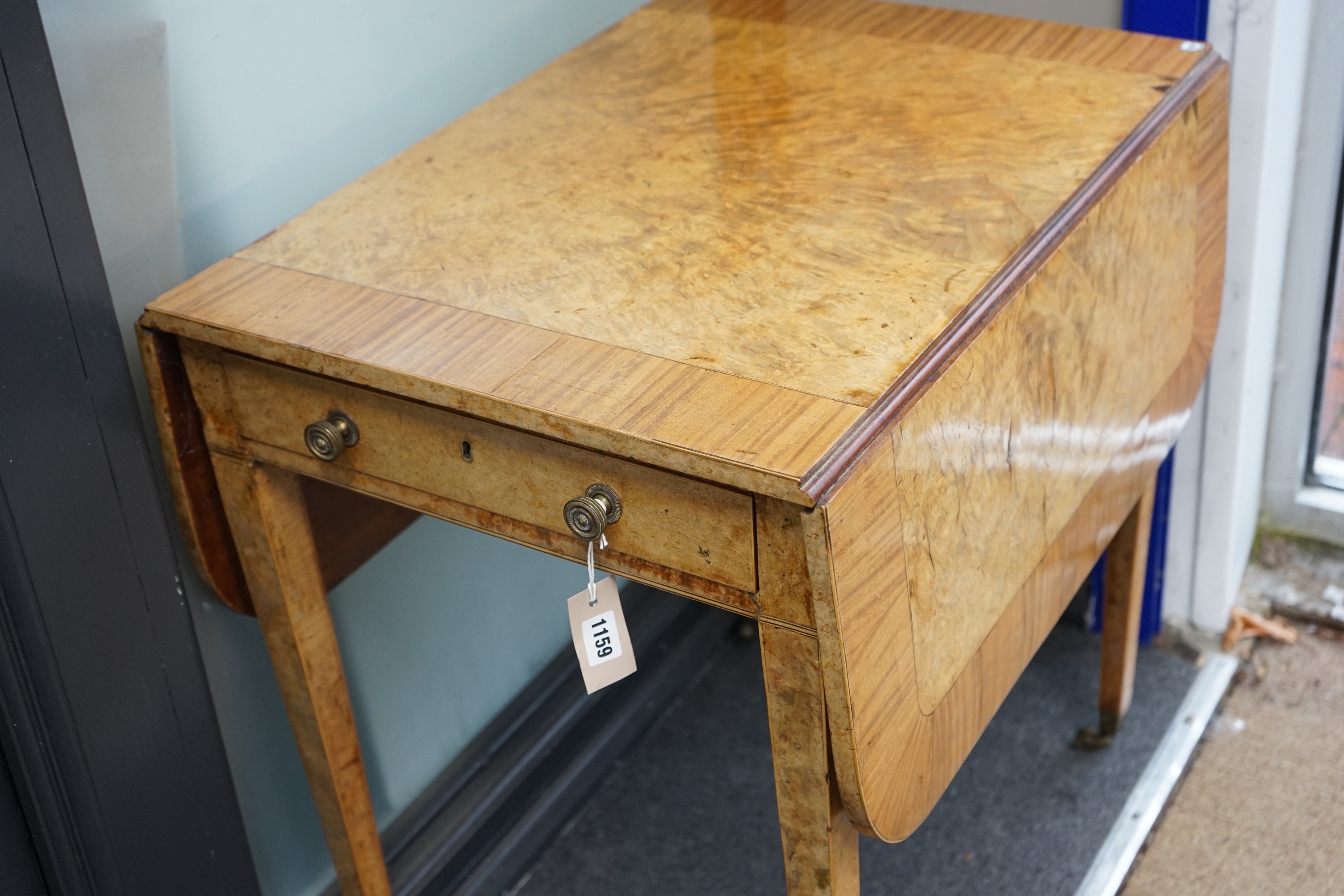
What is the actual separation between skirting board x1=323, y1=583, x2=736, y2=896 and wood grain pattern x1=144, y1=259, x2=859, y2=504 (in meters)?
0.72

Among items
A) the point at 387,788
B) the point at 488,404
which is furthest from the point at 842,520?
the point at 387,788

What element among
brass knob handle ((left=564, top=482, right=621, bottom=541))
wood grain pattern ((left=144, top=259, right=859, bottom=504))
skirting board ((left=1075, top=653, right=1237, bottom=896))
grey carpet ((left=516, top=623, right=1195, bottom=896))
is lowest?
grey carpet ((left=516, top=623, right=1195, bottom=896))

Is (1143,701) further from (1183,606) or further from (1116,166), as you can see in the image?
(1116,166)

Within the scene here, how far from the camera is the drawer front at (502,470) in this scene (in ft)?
2.99

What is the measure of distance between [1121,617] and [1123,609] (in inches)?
0.5

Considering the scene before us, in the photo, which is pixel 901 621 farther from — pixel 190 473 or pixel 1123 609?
pixel 1123 609

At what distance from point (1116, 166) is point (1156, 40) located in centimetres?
27

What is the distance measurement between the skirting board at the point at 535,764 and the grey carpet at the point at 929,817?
4cm

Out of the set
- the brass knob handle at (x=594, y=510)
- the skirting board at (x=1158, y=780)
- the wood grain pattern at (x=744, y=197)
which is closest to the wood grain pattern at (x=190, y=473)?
the wood grain pattern at (x=744, y=197)

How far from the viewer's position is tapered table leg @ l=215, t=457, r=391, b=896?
3.73ft

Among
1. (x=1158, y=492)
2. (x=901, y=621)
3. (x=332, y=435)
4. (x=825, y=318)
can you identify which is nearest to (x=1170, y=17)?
(x=1158, y=492)

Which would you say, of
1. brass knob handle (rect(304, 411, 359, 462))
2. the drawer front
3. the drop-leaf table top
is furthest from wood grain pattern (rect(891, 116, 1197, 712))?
brass knob handle (rect(304, 411, 359, 462))

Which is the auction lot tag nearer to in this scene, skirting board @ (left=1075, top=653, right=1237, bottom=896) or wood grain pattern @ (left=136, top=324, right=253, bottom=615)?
wood grain pattern @ (left=136, top=324, right=253, bottom=615)

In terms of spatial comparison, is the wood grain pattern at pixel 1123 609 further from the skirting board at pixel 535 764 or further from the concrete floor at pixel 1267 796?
the skirting board at pixel 535 764
